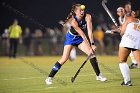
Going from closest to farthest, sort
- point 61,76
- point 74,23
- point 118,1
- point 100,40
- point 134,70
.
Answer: point 74,23 < point 61,76 < point 134,70 < point 118,1 < point 100,40

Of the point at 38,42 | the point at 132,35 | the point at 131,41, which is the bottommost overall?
the point at 38,42

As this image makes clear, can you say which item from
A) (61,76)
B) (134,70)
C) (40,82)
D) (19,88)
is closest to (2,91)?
(19,88)

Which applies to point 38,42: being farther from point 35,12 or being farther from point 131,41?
point 131,41

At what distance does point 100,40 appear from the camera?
35844mm

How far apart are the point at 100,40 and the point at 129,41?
22.0 m

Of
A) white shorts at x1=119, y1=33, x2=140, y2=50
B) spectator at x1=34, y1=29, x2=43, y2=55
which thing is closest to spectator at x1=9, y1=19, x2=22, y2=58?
spectator at x1=34, y1=29, x2=43, y2=55

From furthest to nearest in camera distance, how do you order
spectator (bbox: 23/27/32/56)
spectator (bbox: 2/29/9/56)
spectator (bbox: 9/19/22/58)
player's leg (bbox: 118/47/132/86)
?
spectator (bbox: 23/27/32/56) < spectator (bbox: 2/29/9/56) < spectator (bbox: 9/19/22/58) < player's leg (bbox: 118/47/132/86)

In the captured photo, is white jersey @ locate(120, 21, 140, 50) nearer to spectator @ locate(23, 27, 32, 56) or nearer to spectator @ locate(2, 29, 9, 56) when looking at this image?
spectator @ locate(2, 29, 9, 56)

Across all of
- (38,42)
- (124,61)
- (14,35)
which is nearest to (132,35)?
(124,61)

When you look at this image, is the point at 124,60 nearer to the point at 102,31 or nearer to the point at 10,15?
the point at 102,31

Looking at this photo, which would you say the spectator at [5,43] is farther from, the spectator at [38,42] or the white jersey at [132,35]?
the white jersey at [132,35]

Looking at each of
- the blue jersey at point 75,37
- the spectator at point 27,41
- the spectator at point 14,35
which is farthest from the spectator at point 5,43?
the blue jersey at point 75,37

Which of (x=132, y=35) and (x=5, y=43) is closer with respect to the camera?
(x=132, y=35)

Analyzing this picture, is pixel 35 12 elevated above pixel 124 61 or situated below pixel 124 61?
below
